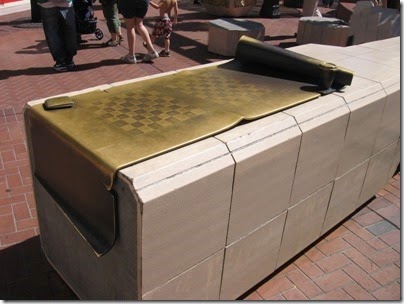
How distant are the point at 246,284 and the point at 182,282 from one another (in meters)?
0.73

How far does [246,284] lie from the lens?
9.63ft

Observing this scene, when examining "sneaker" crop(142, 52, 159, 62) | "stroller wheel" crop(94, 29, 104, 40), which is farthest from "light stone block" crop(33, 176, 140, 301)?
"stroller wheel" crop(94, 29, 104, 40)

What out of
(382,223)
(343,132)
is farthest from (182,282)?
(382,223)

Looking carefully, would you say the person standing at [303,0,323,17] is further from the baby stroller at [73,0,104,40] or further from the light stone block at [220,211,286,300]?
the light stone block at [220,211,286,300]

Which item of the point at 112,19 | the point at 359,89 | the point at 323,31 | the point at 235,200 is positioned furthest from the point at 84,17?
the point at 235,200

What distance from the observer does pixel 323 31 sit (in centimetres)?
879

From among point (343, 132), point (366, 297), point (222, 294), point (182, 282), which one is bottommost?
point (366, 297)

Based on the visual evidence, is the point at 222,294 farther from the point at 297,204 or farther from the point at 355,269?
the point at 355,269

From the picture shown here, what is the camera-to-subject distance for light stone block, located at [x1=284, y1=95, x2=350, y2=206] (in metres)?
2.70

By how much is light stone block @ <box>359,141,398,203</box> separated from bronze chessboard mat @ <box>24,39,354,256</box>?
46.9 inches

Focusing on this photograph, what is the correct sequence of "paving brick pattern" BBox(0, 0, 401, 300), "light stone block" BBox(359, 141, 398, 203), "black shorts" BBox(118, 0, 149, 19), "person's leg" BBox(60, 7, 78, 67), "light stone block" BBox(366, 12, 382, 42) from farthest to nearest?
"light stone block" BBox(366, 12, 382, 42), "black shorts" BBox(118, 0, 149, 19), "person's leg" BBox(60, 7, 78, 67), "light stone block" BBox(359, 141, 398, 203), "paving brick pattern" BBox(0, 0, 401, 300)

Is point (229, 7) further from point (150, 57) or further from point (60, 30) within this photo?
point (60, 30)

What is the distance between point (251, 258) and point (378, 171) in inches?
70.0

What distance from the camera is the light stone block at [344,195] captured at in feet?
11.1
